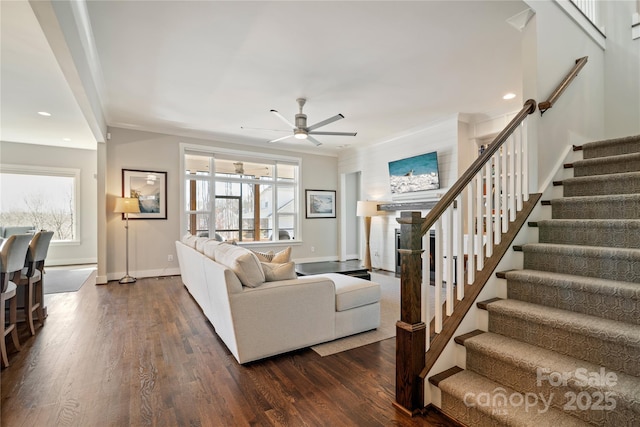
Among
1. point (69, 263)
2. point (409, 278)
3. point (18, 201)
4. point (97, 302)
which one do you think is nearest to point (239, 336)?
point (409, 278)

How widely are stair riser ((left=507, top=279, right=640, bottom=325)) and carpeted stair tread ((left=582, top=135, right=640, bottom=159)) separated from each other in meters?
1.75

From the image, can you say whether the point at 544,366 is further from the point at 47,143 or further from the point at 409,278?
the point at 47,143

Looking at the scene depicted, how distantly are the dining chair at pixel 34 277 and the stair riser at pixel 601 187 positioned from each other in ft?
16.1

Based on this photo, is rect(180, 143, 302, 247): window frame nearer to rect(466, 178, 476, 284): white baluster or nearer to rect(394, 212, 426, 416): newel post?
rect(394, 212, 426, 416): newel post

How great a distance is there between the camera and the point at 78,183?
23.8 feet

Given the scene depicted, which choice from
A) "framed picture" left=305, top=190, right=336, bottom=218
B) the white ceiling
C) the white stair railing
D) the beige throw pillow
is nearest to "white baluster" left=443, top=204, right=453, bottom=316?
the white stair railing

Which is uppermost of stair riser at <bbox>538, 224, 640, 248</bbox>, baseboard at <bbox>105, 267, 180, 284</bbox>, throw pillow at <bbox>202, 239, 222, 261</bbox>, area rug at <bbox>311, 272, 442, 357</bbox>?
stair riser at <bbox>538, 224, 640, 248</bbox>

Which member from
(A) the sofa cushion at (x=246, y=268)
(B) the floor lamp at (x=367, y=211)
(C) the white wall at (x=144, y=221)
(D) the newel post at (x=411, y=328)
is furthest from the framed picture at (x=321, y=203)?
(D) the newel post at (x=411, y=328)

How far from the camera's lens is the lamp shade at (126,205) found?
16.7ft

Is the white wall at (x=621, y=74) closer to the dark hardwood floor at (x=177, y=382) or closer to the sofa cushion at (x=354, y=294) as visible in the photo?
the sofa cushion at (x=354, y=294)

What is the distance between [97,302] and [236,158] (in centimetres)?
373

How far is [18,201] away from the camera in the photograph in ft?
22.3

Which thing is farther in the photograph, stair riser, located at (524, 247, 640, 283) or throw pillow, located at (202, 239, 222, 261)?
throw pillow, located at (202, 239, 222, 261)

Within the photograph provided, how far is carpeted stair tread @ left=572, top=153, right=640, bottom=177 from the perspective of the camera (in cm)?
244
